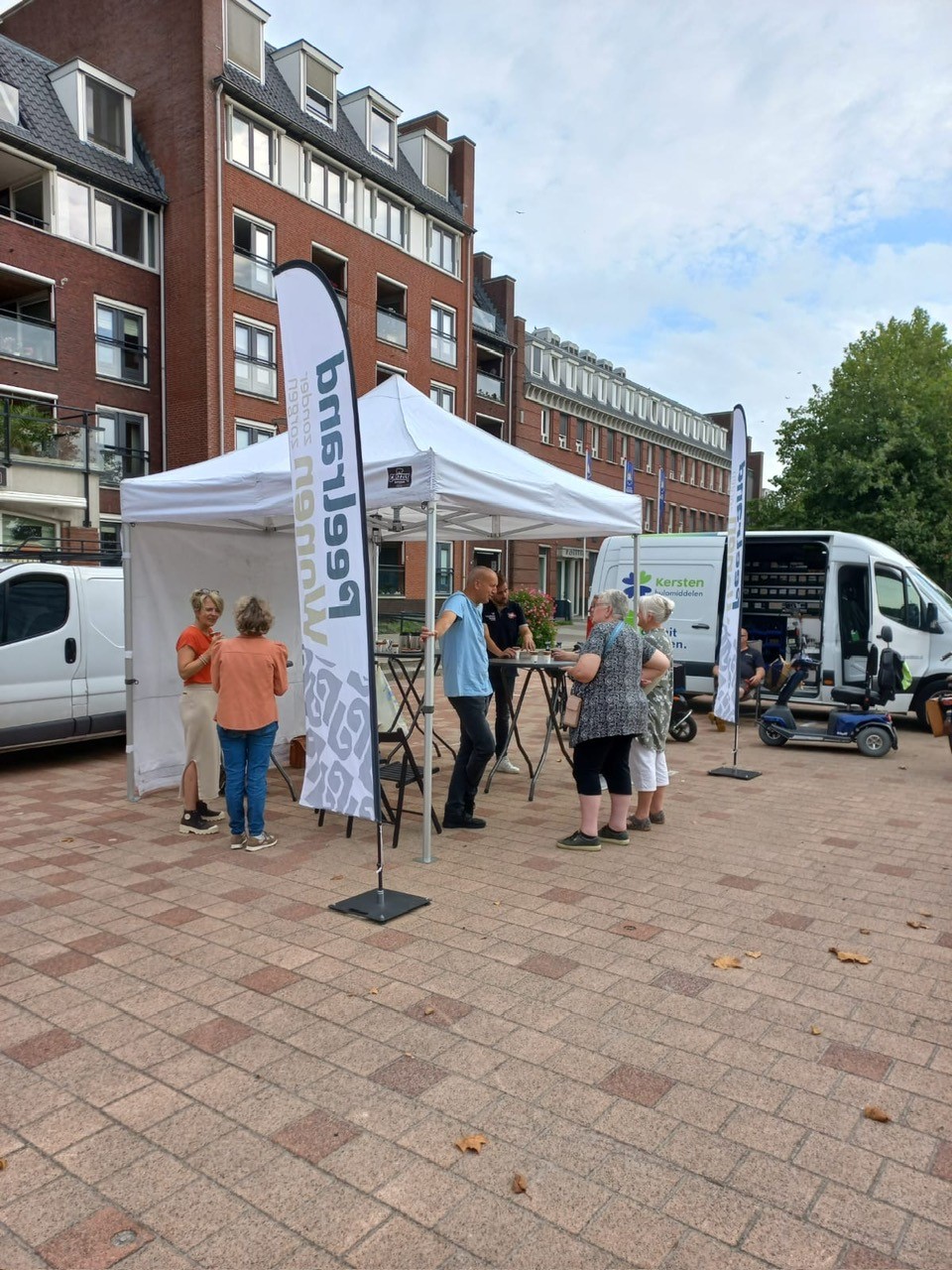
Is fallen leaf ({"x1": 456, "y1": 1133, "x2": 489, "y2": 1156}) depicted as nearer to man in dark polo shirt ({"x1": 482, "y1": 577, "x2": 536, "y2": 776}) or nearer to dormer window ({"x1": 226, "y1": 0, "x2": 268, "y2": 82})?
man in dark polo shirt ({"x1": 482, "y1": 577, "x2": 536, "y2": 776})

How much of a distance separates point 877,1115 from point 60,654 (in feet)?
25.3

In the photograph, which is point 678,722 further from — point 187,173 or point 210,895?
point 187,173

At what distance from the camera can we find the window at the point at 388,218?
1151 inches

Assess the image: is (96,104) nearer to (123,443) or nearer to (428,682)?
(123,443)

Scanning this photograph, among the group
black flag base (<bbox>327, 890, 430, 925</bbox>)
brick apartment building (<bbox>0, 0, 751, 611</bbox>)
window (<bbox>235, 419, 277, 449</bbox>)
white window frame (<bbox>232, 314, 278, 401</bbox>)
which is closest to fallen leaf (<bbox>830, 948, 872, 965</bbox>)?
black flag base (<bbox>327, 890, 430, 925</bbox>)

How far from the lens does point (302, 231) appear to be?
87.2ft

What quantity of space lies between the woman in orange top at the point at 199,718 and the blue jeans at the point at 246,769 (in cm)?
53

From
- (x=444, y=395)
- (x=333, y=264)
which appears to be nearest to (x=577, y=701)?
(x=333, y=264)

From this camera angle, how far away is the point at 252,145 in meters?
25.0

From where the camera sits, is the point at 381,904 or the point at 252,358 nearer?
the point at 381,904

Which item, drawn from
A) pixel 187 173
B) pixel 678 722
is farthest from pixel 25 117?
pixel 678 722

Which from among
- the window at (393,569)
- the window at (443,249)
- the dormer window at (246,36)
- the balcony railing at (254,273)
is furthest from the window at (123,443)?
the window at (443,249)

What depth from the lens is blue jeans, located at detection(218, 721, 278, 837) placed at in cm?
563

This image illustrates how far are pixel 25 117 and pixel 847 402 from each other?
23.1m
